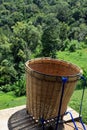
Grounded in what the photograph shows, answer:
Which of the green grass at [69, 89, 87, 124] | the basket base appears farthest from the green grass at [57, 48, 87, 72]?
the basket base

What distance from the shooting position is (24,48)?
21.2m

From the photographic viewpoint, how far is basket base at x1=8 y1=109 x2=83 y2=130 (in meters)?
4.07

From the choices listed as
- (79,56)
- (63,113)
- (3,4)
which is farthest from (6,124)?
(3,4)

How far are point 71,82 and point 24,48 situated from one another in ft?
57.9

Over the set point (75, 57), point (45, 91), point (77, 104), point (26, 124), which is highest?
point (45, 91)

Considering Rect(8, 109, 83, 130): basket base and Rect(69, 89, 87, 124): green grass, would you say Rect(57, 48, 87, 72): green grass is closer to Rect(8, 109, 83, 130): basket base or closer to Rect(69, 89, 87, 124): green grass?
Rect(69, 89, 87, 124): green grass

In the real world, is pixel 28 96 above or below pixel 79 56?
above

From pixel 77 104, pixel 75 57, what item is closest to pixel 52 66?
pixel 77 104

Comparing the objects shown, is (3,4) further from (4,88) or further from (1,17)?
(4,88)

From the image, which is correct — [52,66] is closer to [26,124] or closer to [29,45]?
[26,124]

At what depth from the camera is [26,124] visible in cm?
414

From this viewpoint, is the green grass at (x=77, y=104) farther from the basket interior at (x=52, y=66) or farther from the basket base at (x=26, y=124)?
the basket interior at (x=52, y=66)

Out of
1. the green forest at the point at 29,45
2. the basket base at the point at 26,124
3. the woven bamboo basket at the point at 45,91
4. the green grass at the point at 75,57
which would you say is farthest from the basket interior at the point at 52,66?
the green grass at the point at 75,57

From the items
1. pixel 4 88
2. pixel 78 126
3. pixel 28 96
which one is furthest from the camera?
pixel 4 88
